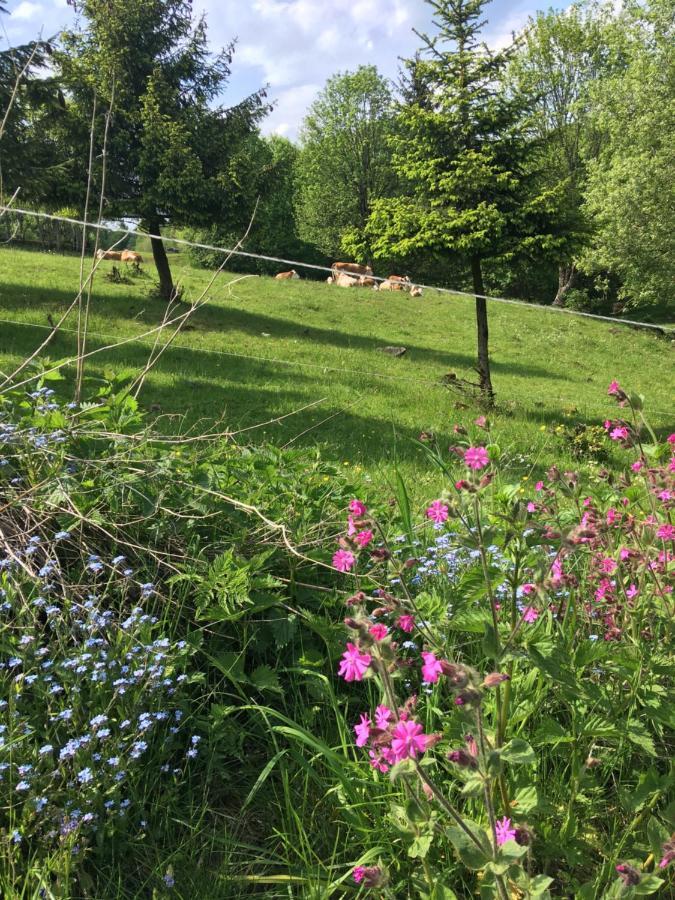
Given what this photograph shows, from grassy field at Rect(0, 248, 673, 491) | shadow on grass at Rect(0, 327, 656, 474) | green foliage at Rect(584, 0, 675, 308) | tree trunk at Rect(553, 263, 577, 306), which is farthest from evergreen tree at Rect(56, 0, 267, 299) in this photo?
tree trunk at Rect(553, 263, 577, 306)

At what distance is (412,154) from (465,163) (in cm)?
127

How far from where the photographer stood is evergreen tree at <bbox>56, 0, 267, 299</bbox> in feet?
49.0

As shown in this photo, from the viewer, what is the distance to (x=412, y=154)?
1135 centimetres

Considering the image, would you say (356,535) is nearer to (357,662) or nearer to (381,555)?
(381,555)

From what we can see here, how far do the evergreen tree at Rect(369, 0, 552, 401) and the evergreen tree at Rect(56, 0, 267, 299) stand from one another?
6.39m

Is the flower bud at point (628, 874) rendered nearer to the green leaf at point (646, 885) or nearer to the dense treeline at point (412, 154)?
the green leaf at point (646, 885)

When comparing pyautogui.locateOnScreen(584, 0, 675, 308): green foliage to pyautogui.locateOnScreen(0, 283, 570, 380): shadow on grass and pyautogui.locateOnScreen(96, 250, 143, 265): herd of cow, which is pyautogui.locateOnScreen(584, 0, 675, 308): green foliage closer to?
pyautogui.locateOnScreen(0, 283, 570, 380): shadow on grass

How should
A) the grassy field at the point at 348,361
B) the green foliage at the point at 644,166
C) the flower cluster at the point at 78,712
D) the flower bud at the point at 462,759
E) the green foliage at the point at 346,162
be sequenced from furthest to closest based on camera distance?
1. the green foliage at the point at 346,162
2. the green foliage at the point at 644,166
3. the grassy field at the point at 348,361
4. the flower cluster at the point at 78,712
5. the flower bud at the point at 462,759

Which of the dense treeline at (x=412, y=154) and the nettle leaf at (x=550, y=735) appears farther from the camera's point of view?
the dense treeline at (x=412, y=154)

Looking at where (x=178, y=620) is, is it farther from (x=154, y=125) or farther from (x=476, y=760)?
(x=154, y=125)

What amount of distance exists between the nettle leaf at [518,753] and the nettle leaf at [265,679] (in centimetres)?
96

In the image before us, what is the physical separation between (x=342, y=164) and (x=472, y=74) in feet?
102

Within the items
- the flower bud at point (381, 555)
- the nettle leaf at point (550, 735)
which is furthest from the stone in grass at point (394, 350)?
the flower bud at point (381, 555)

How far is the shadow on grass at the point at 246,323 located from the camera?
14.0 m
